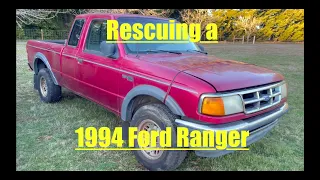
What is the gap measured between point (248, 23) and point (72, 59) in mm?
27722

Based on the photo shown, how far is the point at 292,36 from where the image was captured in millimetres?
29109

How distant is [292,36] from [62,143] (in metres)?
31.7

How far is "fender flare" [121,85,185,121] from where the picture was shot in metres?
2.73

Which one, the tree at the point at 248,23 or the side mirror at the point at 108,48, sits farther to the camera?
the tree at the point at 248,23

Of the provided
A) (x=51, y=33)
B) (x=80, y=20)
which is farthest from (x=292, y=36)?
(x=80, y=20)

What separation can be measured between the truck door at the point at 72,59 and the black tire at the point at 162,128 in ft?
6.31

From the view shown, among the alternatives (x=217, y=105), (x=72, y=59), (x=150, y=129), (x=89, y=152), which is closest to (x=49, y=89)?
(x=72, y=59)

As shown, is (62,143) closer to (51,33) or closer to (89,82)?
(89,82)

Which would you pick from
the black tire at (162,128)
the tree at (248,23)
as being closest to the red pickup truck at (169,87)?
the black tire at (162,128)

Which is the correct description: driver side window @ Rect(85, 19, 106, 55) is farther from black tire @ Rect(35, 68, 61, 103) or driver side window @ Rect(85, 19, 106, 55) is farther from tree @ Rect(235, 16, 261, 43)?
tree @ Rect(235, 16, 261, 43)

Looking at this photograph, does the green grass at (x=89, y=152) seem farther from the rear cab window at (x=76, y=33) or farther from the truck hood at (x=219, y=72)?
the rear cab window at (x=76, y=33)

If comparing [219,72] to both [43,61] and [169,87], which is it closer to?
[169,87]

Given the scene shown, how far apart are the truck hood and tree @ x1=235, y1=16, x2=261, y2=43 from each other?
27.2 metres

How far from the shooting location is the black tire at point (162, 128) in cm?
279
